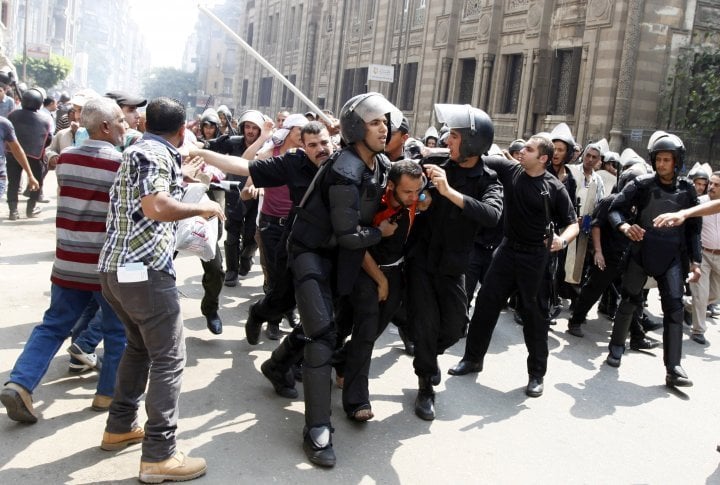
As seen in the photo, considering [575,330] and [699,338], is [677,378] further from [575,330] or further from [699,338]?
[699,338]

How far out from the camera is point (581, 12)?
63.4 feet

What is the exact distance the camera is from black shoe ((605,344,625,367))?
6.75 m

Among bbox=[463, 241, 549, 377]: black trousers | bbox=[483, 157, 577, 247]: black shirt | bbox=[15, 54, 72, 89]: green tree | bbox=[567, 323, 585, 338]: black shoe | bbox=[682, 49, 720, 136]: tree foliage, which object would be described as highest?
bbox=[15, 54, 72, 89]: green tree

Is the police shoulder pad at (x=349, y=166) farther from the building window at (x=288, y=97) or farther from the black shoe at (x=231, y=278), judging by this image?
the building window at (x=288, y=97)

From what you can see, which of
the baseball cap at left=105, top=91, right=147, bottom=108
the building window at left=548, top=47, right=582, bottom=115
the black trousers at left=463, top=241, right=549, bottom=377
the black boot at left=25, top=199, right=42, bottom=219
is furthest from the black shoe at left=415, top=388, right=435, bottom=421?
the building window at left=548, top=47, right=582, bottom=115

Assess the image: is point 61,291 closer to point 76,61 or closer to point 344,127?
point 344,127

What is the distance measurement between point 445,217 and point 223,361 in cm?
213

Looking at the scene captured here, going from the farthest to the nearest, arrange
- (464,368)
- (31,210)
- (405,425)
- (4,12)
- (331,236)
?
(4,12)
(31,210)
(464,368)
(405,425)
(331,236)

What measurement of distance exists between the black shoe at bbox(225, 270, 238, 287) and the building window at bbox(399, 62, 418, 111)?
20.1 metres

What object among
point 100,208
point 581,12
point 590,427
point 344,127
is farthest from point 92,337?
point 581,12

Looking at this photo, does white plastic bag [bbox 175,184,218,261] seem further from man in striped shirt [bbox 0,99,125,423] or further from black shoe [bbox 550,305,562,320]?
black shoe [bbox 550,305,562,320]

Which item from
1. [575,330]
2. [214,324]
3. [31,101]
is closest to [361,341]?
[214,324]

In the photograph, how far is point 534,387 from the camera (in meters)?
5.66

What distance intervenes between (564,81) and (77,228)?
18098mm
